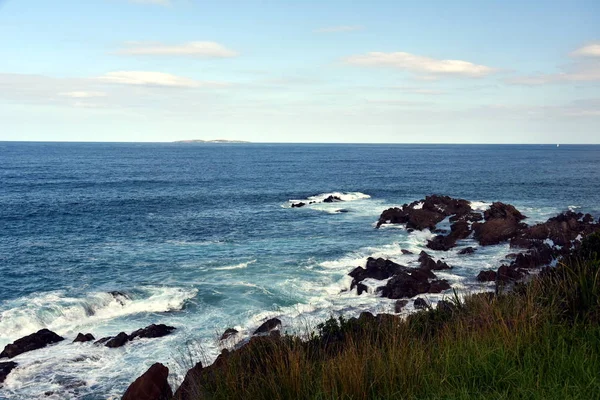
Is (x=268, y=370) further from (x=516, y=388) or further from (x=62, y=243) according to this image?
(x=62, y=243)

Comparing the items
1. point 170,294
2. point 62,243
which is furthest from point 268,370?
point 62,243

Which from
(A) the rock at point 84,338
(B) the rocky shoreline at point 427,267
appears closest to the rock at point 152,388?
(B) the rocky shoreline at point 427,267

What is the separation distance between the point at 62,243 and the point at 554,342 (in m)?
40.9

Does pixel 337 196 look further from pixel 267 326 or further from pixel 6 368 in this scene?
pixel 6 368

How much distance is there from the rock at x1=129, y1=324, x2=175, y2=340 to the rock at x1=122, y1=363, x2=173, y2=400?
8.43 metres

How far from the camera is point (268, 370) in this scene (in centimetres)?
668

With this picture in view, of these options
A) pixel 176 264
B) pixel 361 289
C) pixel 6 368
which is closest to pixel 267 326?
pixel 361 289

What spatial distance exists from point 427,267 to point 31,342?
22662 mm

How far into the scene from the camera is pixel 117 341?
20625 mm

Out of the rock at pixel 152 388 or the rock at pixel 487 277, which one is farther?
the rock at pixel 487 277

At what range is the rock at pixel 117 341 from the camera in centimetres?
2048

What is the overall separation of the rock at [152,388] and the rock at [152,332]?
27.7 feet

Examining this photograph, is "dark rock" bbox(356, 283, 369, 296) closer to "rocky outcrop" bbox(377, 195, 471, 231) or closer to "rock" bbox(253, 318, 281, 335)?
"rock" bbox(253, 318, 281, 335)

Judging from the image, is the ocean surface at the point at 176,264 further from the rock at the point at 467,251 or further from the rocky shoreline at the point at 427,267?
the rock at the point at 467,251
